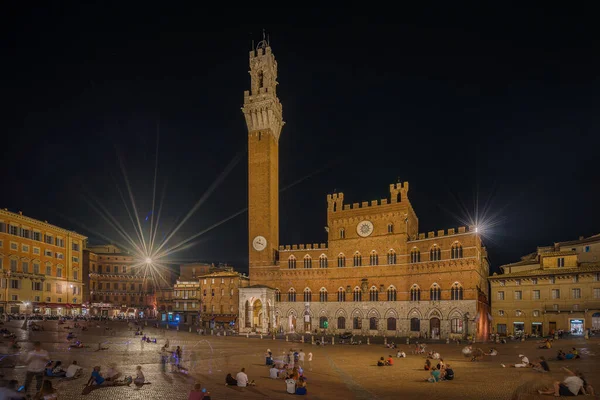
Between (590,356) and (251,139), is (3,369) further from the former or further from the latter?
(251,139)

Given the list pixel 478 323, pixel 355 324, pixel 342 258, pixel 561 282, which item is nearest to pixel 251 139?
pixel 342 258

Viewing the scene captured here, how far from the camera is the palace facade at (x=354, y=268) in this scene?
198ft

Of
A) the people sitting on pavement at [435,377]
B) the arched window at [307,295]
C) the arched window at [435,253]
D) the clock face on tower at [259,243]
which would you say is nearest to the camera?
the people sitting on pavement at [435,377]

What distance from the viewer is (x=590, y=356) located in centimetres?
3697

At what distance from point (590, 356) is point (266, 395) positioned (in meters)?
Result: 28.8

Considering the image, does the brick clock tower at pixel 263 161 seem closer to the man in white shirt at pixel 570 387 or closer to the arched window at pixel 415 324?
the arched window at pixel 415 324

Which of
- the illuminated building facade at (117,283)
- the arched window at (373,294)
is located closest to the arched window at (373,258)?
the arched window at (373,294)

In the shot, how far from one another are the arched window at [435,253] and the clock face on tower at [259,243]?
25.7 metres

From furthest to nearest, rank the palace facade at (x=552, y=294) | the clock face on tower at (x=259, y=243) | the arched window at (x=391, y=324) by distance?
the clock face on tower at (x=259, y=243)
the arched window at (x=391, y=324)
the palace facade at (x=552, y=294)

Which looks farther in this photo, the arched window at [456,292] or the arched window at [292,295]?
the arched window at [292,295]

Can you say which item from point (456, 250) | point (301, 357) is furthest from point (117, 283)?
point (301, 357)

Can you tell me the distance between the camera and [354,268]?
68875 millimetres

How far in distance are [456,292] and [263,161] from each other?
35.7 meters

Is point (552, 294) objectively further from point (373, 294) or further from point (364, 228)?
point (364, 228)
